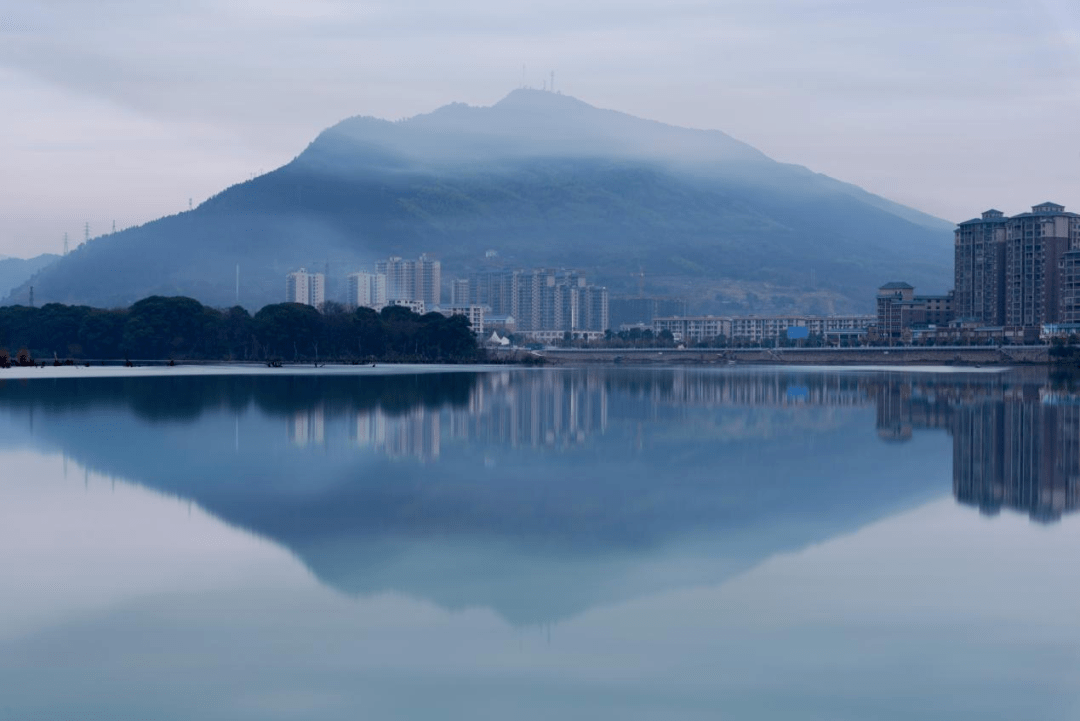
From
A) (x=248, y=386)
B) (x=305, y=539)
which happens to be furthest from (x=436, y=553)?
(x=248, y=386)

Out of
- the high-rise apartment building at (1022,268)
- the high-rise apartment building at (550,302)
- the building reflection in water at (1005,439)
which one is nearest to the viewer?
the building reflection in water at (1005,439)

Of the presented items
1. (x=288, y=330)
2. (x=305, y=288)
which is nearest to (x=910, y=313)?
(x=288, y=330)

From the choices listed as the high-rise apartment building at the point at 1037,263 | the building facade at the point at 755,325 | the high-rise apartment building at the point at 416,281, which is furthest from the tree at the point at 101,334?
the high-rise apartment building at the point at 416,281

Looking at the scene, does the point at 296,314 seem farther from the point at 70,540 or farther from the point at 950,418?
the point at 70,540

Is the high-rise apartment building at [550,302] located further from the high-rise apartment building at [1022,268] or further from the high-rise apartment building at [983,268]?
the high-rise apartment building at [1022,268]

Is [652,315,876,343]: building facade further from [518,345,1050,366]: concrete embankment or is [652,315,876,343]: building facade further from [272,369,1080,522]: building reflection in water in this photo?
[272,369,1080,522]: building reflection in water
